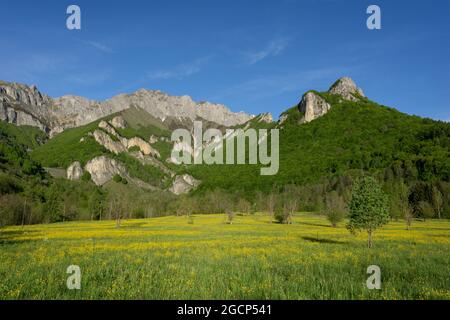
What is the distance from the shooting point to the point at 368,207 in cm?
3478

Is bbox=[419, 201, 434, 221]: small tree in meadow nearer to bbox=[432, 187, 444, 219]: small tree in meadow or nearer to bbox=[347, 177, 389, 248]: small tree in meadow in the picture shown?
bbox=[432, 187, 444, 219]: small tree in meadow

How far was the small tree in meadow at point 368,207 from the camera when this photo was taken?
113 ft

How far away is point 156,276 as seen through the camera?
1527cm

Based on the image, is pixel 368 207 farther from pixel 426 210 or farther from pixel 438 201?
pixel 438 201

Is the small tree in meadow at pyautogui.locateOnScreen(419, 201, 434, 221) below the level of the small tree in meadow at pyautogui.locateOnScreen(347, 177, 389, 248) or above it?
below

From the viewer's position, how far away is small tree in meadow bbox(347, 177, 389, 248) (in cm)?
3459

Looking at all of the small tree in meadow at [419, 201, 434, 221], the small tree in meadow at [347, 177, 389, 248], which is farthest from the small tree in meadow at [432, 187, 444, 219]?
the small tree in meadow at [347, 177, 389, 248]

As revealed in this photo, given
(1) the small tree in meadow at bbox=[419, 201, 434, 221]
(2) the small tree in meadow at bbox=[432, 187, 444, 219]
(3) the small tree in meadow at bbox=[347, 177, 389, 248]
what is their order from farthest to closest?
(2) the small tree in meadow at bbox=[432, 187, 444, 219] → (1) the small tree in meadow at bbox=[419, 201, 434, 221] → (3) the small tree in meadow at bbox=[347, 177, 389, 248]

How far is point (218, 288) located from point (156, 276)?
4173 mm

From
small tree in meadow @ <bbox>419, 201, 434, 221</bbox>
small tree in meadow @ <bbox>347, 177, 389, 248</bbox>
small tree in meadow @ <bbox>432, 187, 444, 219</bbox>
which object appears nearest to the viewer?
small tree in meadow @ <bbox>347, 177, 389, 248</bbox>

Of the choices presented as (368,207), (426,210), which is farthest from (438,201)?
(368,207)

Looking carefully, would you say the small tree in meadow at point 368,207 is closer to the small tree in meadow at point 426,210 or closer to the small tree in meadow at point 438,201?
the small tree in meadow at point 426,210

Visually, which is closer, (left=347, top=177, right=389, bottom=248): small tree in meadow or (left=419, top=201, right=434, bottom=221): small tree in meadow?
(left=347, top=177, right=389, bottom=248): small tree in meadow
